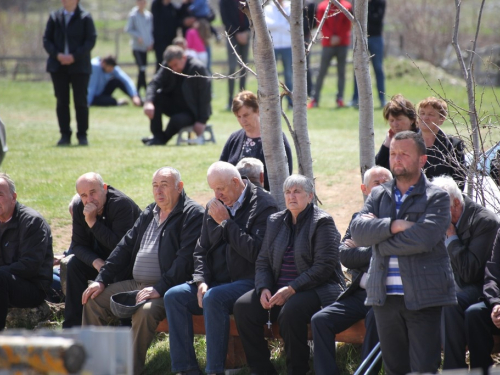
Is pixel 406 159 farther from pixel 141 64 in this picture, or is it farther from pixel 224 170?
pixel 141 64

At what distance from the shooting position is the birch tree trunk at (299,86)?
6426 millimetres

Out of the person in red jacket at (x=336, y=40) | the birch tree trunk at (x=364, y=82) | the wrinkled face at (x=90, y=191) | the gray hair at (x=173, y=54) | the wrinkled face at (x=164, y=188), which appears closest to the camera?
the wrinkled face at (x=164, y=188)

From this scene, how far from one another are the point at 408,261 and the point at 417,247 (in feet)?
0.42

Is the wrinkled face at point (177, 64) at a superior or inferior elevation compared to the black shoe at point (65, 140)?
superior

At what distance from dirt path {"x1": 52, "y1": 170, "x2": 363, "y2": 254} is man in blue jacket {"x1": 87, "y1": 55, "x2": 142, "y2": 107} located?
27.6 feet

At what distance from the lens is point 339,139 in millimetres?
12781

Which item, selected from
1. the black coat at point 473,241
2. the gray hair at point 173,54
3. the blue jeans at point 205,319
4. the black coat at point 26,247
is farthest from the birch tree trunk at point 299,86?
the gray hair at point 173,54

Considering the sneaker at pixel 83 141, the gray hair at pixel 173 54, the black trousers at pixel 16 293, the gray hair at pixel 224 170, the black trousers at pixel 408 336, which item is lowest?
the black trousers at pixel 16 293

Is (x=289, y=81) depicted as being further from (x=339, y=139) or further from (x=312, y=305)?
(x=312, y=305)

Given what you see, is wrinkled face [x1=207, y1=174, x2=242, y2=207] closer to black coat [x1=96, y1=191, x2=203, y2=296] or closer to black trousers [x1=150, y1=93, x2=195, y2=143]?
black coat [x1=96, y1=191, x2=203, y2=296]

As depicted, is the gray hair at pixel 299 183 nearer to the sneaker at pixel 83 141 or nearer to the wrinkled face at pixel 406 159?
the wrinkled face at pixel 406 159

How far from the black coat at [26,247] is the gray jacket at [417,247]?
10.3ft

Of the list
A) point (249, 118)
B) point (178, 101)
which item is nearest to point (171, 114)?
point (178, 101)

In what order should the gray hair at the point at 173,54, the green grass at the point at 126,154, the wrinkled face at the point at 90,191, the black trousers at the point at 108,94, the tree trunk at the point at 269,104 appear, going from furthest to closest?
1. the black trousers at the point at 108,94
2. the gray hair at the point at 173,54
3. the green grass at the point at 126,154
4. the wrinkled face at the point at 90,191
5. the tree trunk at the point at 269,104
